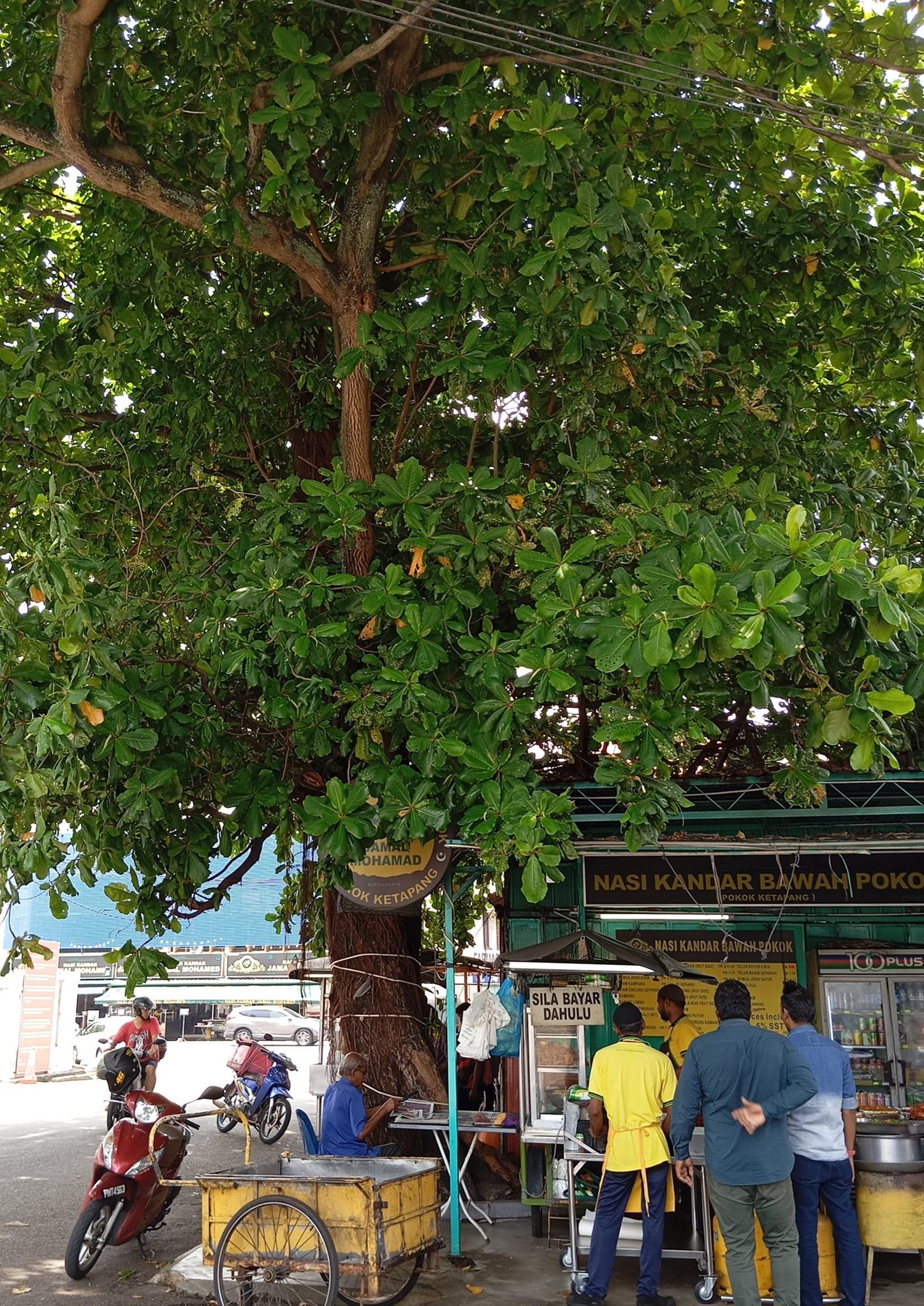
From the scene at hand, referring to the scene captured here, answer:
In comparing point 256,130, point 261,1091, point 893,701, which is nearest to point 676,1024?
point 893,701

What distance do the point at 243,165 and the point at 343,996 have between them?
5832 mm

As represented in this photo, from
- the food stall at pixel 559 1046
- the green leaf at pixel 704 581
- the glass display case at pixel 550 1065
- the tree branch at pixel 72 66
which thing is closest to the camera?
the green leaf at pixel 704 581

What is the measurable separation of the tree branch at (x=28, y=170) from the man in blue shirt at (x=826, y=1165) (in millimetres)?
6751

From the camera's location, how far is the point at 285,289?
28.5 feet

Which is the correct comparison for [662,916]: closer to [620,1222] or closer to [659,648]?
[620,1222]

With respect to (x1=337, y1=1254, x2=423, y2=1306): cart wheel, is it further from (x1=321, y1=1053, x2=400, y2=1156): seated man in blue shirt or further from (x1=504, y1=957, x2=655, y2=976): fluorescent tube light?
(x1=504, y1=957, x2=655, y2=976): fluorescent tube light

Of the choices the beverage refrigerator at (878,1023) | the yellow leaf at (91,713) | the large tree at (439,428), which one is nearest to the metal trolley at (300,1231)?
the large tree at (439,428)

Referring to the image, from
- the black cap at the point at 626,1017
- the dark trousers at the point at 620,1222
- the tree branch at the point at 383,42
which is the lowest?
the dark trousers at the point at 620,1222

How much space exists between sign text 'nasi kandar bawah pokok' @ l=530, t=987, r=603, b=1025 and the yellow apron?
4.99 feet

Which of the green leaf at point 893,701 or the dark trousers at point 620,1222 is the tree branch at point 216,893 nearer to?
the dark trousers at point 620,1222

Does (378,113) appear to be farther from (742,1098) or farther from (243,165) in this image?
(742,1098)

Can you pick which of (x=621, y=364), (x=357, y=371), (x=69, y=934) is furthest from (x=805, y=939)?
(x=69, y=934)

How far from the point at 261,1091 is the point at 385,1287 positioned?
7656mm

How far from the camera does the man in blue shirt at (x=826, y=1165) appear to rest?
18.7 ft
